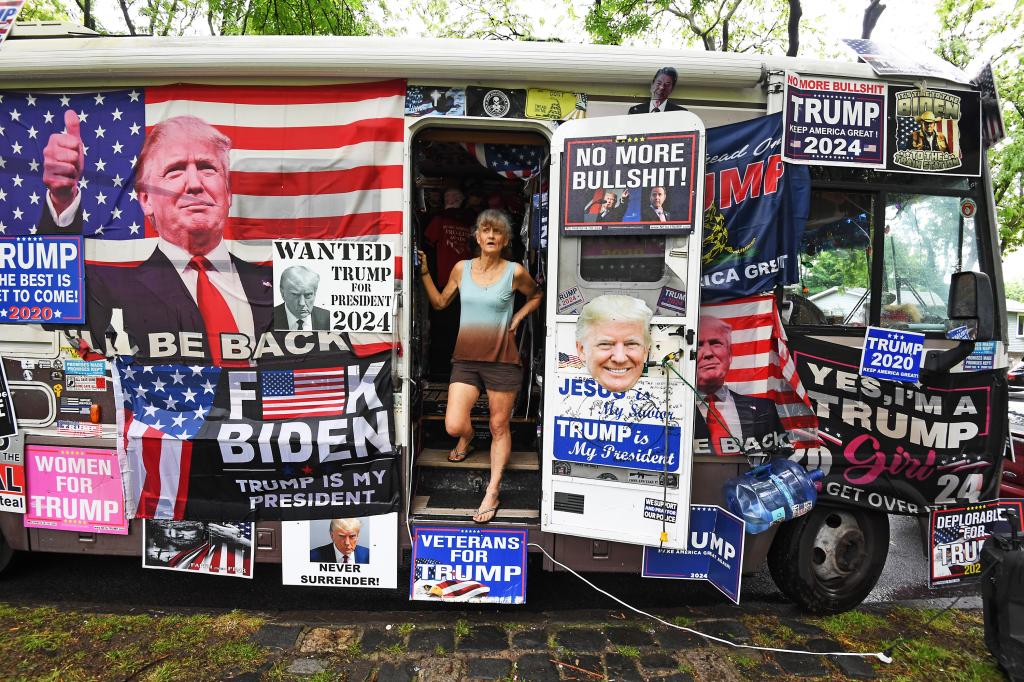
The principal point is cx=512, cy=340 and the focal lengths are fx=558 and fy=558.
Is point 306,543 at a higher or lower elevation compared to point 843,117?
lower

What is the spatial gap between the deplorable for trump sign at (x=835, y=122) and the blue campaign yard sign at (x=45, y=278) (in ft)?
13.7

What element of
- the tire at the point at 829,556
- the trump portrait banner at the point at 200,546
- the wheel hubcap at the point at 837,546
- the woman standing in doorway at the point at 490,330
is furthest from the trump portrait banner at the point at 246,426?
the wheel hubcap at the point at 837,546

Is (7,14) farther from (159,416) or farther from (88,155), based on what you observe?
(159,416)

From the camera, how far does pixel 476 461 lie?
3869mm

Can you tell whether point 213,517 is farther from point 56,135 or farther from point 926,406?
point 926,406

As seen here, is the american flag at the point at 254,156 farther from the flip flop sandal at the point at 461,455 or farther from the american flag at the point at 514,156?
the flip flop sandal at the point at 461,455

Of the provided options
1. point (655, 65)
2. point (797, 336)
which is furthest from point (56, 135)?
point (797, 336)

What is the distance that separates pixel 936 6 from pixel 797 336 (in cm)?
1262

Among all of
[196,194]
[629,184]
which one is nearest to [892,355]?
[629,184]

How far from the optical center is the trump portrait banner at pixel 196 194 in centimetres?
321

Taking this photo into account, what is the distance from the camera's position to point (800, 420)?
10.9 feet

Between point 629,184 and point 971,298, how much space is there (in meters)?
1.98

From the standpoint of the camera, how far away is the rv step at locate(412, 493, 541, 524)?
11.1ft

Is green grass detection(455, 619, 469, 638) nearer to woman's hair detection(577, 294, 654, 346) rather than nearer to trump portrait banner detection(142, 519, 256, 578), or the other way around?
trump portrait banner detection(142, 519, 256, 578)
